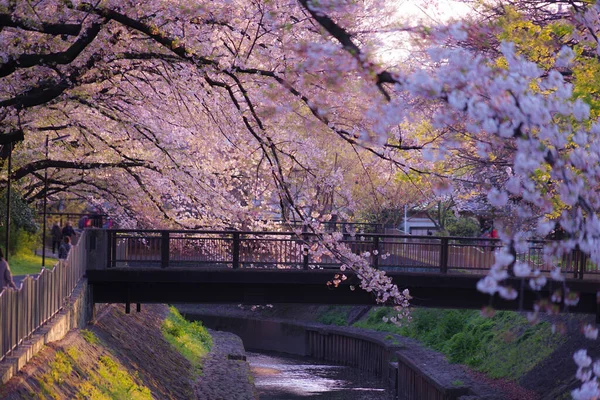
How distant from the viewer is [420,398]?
2956 centimetres

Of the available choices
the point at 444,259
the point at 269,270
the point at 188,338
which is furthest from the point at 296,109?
the point at 188,338

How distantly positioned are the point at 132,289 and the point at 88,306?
1434mm

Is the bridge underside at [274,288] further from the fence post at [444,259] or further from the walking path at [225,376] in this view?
the walking path at [225,376]

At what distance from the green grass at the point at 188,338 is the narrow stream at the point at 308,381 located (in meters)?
2.63

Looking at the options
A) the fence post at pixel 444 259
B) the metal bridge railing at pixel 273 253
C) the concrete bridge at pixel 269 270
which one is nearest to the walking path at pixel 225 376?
the concrete bridge at pixel 269 270

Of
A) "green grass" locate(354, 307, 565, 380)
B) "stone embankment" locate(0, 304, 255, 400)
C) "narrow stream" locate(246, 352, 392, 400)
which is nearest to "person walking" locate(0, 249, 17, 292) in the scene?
"stone embankment" locate(0, 304, 255, 400)

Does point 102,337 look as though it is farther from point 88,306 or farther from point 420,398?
point 420,398

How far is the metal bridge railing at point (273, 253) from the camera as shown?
2233 cm

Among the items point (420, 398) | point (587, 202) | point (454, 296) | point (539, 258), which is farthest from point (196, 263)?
point (587, 202)

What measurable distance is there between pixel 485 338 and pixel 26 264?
18978 millimetres

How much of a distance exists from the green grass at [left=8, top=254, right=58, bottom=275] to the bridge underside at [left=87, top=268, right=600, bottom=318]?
12781 mm

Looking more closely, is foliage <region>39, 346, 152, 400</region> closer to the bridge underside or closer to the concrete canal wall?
the bridge underside

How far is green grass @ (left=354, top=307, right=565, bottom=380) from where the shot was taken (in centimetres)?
2734

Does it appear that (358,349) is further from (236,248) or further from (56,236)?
(236,248)
